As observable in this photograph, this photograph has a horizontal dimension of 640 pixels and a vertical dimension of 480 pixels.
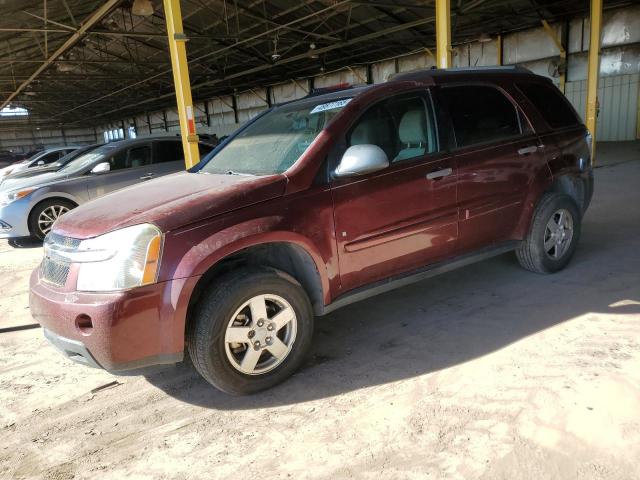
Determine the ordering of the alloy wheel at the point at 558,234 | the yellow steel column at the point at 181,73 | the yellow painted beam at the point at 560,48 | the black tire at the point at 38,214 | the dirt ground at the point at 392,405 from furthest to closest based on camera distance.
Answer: the yellow painted beam at the point at 560,48 → the black tire at the point at 38,214 → the yellow steel column at the point at 181,73 → the alloy wheel at the point at 558,234 → the dirt ground at the point at 392,405

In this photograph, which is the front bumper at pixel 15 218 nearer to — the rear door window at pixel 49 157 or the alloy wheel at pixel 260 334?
the alloy wheel at pixel 260 334

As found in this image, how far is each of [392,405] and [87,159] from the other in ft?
24.9

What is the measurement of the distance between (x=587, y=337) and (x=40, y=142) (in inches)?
2276

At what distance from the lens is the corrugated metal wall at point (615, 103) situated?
1579 cm

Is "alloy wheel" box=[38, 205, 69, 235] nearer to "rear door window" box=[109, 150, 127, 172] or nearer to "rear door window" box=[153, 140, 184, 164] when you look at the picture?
"rear door window" box=[109, 150, 127, 172]

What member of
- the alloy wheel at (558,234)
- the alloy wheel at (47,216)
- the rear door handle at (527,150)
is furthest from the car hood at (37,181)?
the alloy wheel at (558,234)

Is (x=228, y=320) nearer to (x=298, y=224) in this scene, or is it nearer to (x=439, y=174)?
(x=298, y=224)

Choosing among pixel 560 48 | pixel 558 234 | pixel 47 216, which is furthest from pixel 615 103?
pixel 47 216

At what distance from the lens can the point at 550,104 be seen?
4336 millimetres

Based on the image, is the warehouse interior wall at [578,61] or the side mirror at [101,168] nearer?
the side mirror at [101,168]

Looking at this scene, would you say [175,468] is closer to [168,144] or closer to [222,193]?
[222,193]

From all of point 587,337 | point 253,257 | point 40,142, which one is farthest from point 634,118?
point 40,142

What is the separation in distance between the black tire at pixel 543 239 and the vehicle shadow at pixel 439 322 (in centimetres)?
11

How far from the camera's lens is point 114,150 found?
26.4 feet
